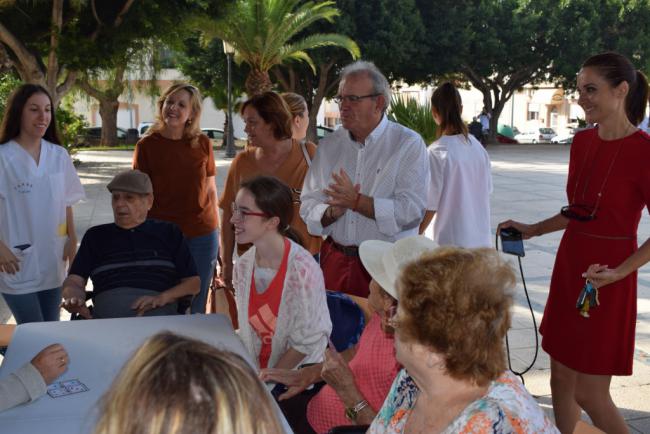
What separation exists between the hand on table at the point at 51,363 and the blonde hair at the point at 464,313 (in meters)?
1.22

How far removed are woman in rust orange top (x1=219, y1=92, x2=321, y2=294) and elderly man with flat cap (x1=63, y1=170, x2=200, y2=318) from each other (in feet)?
1.81

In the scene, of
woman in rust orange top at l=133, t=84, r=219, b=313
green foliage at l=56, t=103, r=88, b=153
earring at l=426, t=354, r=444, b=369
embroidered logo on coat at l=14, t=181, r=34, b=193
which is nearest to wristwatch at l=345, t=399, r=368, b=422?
earring at l=426, t=354, r=444, b=369

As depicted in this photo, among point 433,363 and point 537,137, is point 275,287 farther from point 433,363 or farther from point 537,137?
point 537,137

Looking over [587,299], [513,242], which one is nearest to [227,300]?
[513,242]

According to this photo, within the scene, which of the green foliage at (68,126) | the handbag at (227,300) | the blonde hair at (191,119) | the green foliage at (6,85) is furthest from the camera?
the green foliage at (68,126)

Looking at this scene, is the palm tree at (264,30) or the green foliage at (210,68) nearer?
the palm tree at (264,30)

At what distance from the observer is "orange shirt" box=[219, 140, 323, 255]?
405cm

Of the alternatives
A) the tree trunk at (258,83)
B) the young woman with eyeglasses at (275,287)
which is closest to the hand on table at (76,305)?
the young woman with eyeglasses at (275,287)

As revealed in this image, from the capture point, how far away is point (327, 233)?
3.60m

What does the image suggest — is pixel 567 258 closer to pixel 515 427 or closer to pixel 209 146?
pixel 515 427

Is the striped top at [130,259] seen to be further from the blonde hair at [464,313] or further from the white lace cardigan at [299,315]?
the blonde hair at [464,313]

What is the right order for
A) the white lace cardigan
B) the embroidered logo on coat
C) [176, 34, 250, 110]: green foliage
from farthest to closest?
[176, 34, 250, 110]: green foliage < the embroidered logo on coat < the white lace cardigan

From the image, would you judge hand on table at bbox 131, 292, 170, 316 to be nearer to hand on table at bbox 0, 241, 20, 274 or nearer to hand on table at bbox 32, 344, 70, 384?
hand on table at bbox 0, 241, 20, 274

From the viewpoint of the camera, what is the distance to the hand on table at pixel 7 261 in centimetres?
340
